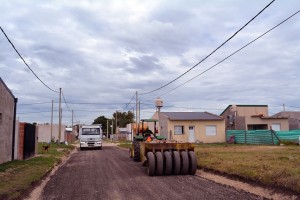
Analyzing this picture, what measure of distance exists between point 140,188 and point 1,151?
9437mm

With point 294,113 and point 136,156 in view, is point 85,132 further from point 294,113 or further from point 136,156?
point 294,113

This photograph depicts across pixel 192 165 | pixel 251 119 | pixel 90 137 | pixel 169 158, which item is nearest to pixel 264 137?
pixel 251 119

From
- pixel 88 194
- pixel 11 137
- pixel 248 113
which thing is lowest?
pixel 88 194

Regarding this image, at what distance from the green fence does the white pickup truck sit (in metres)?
15.6

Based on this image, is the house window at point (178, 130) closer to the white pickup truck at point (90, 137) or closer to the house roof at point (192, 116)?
the house roof at point (192, 116)

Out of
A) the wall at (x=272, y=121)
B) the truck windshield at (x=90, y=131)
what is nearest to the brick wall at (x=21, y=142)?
the truck windshield at (x=90, y=131)

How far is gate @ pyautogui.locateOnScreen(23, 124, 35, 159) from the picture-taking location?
23684mm

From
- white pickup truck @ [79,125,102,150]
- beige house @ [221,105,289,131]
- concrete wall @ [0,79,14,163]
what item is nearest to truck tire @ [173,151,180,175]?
concrete wall @ [0,79,14,163]

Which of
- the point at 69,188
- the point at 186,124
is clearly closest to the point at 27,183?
the point at 69,188

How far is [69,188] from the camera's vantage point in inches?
466

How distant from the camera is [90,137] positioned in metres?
38.6

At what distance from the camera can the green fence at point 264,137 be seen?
33.6 metres

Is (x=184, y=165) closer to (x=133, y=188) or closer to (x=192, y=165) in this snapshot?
(x=192, y=165)

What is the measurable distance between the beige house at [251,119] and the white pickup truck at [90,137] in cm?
2011
